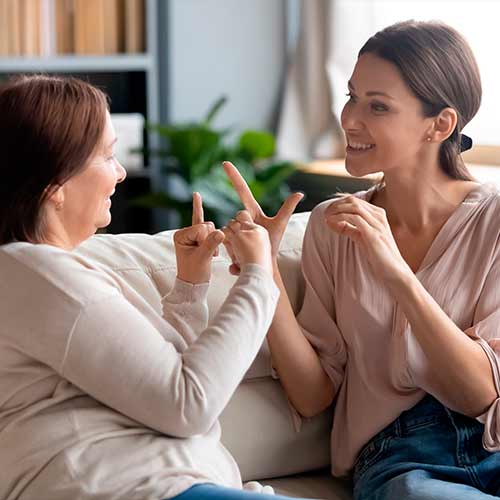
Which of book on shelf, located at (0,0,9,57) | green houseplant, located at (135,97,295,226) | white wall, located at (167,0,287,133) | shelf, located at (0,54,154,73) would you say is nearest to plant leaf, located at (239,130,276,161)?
green houseplant, located at (135,97,295,226)

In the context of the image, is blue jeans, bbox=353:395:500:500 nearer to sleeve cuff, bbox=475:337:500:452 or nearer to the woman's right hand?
sleeve cuff, bbox=475:337:500:452

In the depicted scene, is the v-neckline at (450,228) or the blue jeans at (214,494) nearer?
the blue jeans at (214,494)

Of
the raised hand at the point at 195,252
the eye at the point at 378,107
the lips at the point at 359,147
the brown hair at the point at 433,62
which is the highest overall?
the brown hair at the point at 433,62

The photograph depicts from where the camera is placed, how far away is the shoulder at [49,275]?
1.47 meters

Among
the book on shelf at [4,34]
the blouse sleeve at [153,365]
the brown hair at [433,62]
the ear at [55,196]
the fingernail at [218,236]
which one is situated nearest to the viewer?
the blouse sleeve at [153,365]

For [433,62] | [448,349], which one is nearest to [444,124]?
[433,62]

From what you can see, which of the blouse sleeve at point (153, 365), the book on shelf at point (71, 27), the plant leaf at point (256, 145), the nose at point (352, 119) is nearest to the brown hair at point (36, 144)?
the blouse sleeve at point (153, 365)

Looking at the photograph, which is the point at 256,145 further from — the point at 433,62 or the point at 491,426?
the point at 491,426

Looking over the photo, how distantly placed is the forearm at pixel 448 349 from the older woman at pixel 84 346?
316 millimetres

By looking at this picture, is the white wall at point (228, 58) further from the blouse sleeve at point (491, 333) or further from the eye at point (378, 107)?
the blouse sleeve at point (491, 333)

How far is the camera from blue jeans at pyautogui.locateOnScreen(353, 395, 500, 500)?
1788 millimetres

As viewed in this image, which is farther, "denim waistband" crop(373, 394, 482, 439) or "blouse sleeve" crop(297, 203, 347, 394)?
"blouse sleeve" crop(297, 203, 347, 394)

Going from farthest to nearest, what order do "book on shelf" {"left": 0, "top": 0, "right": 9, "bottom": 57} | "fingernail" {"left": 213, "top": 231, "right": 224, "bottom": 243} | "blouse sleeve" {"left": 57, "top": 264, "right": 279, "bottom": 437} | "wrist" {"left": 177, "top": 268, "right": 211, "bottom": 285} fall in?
"book on shelf" {"left": 0, "top": 0, "right": 9, "bottom": 57} → "wrist" {"left": 177, "top": 268, "right": 211, "bottom": 285} → "fingernail" {"left": 213, "top": 231, "right": 224, "bottom": 243} → "blouse sleeve" {"left": 57, "top": 264, "right": 279, "bottom": 437}

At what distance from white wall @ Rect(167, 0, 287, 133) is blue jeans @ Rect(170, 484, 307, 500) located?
9.46ft
